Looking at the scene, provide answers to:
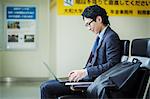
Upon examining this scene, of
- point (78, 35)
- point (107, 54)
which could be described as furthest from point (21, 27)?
point (107, 54)

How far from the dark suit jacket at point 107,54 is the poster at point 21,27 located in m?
5.76

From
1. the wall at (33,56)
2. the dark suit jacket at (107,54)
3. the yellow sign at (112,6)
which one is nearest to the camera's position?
the dark suit jacket at (107,54)

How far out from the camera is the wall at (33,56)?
816 cm

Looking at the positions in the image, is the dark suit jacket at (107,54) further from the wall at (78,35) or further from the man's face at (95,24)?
the wall at (78,35)

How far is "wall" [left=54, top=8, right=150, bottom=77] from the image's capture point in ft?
15.9

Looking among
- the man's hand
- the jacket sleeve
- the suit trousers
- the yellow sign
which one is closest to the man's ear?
the jacket sleeve

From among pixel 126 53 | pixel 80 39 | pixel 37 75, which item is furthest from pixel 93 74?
pixel 37 75

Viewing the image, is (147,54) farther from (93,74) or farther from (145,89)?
(93,74)

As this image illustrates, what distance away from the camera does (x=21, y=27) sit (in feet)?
27.0

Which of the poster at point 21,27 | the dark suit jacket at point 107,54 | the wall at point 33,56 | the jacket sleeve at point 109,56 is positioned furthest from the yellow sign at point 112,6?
the poster at point 21,27

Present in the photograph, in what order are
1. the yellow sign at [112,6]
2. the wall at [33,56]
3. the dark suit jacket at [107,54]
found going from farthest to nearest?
the wall at [33,56], the yellow sign at [112,6], the dark suit jacket at [107,54]

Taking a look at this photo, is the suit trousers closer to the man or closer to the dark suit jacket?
the man

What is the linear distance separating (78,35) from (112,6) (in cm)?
71

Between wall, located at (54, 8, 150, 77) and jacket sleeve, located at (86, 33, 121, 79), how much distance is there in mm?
2316
